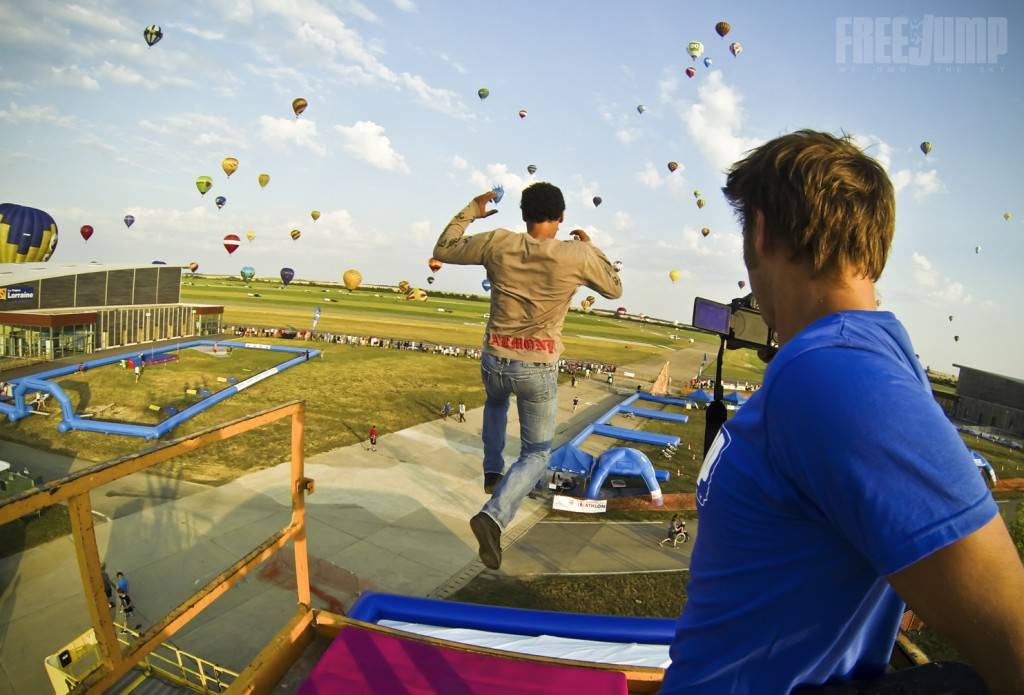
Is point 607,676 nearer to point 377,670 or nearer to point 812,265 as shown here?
point 377,670

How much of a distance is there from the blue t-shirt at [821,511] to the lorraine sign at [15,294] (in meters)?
47.2

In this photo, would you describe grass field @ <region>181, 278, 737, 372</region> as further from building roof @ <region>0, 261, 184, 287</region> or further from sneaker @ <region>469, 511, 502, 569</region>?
sneaker @ <region>469, 511, 502, 569</region>

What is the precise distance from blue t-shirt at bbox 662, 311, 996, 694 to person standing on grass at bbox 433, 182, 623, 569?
2.90 metres

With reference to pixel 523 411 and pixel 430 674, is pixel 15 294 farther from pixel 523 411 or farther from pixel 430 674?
pixel 430 674

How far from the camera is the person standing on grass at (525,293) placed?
420 cm

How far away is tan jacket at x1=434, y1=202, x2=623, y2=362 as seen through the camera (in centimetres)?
418

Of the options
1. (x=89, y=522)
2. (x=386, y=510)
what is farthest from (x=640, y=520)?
(x=89, y=522)

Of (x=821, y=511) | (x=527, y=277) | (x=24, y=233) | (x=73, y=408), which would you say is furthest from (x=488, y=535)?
(x=24, y=233)

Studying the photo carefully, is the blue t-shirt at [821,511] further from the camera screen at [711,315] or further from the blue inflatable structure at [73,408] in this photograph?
the blue inflatable structure at [73,408]

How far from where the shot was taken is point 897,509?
915 millimetres

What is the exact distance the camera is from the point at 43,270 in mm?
39281

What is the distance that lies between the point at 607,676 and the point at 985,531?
3.19 metres

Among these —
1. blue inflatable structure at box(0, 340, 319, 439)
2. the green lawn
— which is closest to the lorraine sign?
blue inflatable structure at box(0, 340, 319, 439)

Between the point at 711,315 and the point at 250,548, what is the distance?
47.7 feet
